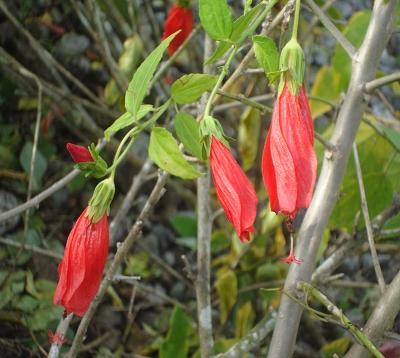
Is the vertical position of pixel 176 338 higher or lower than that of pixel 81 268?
lower

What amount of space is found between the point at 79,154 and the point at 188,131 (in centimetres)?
18

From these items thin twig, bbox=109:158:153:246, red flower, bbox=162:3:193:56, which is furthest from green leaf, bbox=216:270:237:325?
red flower, bbox=162:3:193:56

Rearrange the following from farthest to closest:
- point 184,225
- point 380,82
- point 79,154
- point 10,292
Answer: point 184,225 → point 10,292 → point 380,82 → point 79,154

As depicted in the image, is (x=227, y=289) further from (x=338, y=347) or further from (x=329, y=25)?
(x=329, y=25)

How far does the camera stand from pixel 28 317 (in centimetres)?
102

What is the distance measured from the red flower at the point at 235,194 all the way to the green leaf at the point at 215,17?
0.43ft

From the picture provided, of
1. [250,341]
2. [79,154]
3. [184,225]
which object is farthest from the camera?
[184,225]

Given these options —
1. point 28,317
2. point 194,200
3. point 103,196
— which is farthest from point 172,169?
point 194,200

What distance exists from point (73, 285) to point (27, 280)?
0.67 metres

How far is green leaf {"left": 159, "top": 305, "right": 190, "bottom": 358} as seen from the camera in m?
0.87

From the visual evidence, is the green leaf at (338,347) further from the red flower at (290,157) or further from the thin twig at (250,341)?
the red flower at (290,157)

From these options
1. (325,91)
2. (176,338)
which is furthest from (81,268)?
(325,91)

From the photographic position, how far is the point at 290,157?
0.48m

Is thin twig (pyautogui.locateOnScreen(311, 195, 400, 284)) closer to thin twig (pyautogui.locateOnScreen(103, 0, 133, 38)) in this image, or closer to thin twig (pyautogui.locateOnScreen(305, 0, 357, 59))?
thin twig (pyautogui.locateOnScreen(305, 0, 357, 59))
